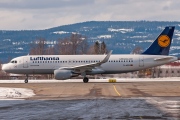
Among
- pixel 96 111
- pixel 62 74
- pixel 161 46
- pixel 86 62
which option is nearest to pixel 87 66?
pixel 86 62

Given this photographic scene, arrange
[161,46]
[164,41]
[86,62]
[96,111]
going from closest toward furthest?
[96,111] < [86,62] < [161,46] < [164,41]

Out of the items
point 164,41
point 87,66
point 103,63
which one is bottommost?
point 87,66

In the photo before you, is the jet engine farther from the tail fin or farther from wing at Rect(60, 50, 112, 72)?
the tail fin

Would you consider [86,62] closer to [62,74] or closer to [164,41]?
[62,74]

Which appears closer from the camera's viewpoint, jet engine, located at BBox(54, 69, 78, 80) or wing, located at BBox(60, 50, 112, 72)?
wing, located at BBox(60, 50, 112, 72)

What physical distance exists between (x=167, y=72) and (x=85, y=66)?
103375 millimetres

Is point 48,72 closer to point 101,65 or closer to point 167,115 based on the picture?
point 101,65

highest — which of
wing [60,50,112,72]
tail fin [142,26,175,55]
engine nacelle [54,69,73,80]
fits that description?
tail fin [142,26,175,55]

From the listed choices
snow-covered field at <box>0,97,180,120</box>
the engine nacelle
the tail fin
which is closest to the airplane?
the tail fin

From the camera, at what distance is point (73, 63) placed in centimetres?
5881

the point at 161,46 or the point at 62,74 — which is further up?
the point at 161,46

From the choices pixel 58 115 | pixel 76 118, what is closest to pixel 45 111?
pixel 58 115

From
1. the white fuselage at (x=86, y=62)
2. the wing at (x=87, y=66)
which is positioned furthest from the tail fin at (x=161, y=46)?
the wing at (x=87, y=66)

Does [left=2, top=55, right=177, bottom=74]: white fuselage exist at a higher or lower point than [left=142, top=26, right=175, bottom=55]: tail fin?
lower
